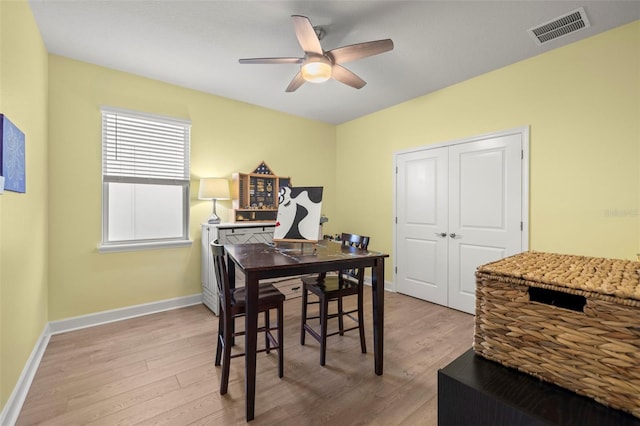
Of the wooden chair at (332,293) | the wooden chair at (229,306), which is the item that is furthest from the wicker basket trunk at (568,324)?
the wooden chair at (332,293)

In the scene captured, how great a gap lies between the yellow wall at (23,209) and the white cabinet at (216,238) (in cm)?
147

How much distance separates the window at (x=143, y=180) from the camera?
320 centimetres

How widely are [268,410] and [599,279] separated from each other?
1900 millimetres

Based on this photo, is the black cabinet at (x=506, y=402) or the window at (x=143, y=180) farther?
the window at (x=143, y=180)

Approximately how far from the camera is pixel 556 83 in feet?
9.14

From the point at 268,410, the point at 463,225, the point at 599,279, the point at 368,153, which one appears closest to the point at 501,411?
the point at 599,279

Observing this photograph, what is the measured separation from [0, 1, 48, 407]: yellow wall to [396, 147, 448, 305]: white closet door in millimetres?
3943

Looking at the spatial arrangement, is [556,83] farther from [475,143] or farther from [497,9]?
[497,9]

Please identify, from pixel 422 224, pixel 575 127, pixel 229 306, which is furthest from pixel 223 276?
pixel 575 127

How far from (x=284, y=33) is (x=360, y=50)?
0.78 meters

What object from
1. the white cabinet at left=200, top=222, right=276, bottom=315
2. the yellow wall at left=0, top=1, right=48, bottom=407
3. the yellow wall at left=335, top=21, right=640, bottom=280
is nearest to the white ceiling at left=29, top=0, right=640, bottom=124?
the yellow wall at left=335, top=21, right=640, bottom=280

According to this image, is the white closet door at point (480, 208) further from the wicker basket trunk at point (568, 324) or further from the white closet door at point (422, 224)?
the wicker basket trunk at point (568, 324)

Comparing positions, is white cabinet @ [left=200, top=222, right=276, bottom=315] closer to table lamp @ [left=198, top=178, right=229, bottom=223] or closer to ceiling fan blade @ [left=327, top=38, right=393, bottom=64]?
table lamp @ [left=198, top=178, right=229, bottom=223]

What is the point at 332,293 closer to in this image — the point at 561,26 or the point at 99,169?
the point at 99,169
